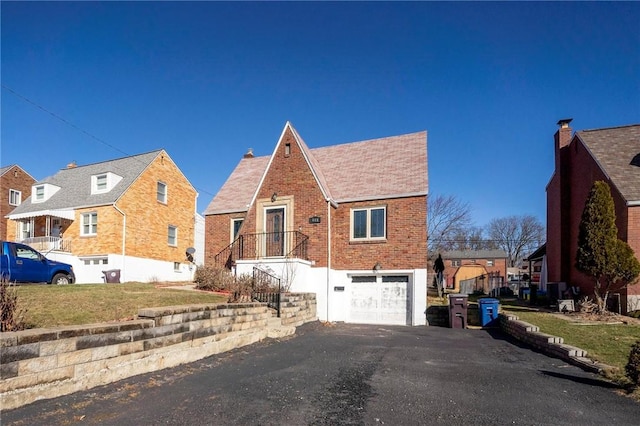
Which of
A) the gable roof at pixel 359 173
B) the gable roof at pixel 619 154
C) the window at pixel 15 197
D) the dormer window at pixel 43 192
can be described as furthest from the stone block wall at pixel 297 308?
the window at pixel 15 197

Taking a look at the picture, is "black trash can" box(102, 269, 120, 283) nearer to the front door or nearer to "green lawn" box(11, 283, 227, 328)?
the front door

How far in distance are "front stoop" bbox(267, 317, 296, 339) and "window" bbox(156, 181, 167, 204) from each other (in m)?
19.5

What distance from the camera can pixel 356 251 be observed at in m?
17.0

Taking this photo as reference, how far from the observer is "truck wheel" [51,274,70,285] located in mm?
14991

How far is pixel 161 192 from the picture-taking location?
28.6 meters

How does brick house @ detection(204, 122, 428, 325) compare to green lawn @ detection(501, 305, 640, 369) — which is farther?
brick house @ detection(204, 122, 428, 325)

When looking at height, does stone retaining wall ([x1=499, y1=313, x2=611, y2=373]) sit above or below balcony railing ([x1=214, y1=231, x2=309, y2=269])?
below

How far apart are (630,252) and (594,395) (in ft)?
36.4

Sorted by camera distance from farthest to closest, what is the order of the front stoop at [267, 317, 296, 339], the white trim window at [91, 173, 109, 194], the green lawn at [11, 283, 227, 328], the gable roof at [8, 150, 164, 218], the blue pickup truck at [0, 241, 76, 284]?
the white trim window at [91, 173, 109, 194] < the gable roof at [8, 150, 164, 218] < the blue pickup truck at [0, 241, 76, 284] < the front stoop at [267, 317, 296, 339] < the green lawn at [11, 283, 227, 328]

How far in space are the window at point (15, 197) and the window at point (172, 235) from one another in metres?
15.4

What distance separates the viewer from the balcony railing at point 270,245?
1731 cm

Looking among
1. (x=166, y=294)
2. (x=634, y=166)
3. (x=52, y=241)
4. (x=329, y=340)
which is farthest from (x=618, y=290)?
(x=52, y=241)

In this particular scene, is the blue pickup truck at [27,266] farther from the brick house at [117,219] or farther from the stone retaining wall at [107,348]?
the brick house at [117,219]

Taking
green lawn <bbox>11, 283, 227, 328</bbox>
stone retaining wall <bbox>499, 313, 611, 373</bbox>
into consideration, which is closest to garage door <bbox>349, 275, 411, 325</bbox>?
stone retaining wall <bbox>499, 313, 611, 373</bbox>
